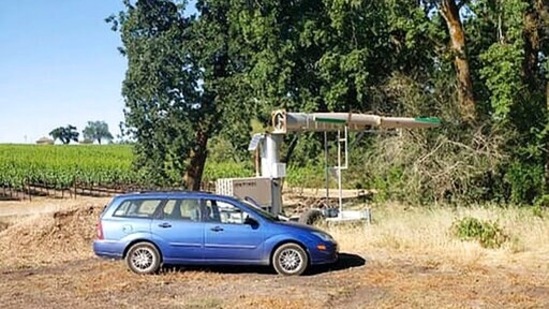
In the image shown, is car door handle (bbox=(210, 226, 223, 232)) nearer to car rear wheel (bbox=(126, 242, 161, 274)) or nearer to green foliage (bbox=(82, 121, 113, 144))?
car rear wheel (bbox=(126, 242, 161, 274))

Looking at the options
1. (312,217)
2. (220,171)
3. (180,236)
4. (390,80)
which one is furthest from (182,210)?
(220,171)

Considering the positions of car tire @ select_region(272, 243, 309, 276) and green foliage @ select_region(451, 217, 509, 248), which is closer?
car tire @ select_region(272, 243, 309, 276)

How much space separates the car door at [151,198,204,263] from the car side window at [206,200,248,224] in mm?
273

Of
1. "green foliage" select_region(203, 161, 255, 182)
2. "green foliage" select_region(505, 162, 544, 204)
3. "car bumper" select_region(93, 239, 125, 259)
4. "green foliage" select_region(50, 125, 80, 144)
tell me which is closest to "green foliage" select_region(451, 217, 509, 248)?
"car bumper" select_region(93, 239, 125, 259)

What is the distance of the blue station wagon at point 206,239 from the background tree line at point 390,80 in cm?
1104

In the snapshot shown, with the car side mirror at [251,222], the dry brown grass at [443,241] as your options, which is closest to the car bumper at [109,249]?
the car side mirror at [251,222]

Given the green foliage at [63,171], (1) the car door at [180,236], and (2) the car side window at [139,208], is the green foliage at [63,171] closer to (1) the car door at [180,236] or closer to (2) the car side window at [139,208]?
(2) the car side window at [139,208]

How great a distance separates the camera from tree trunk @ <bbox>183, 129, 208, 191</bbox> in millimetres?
31000

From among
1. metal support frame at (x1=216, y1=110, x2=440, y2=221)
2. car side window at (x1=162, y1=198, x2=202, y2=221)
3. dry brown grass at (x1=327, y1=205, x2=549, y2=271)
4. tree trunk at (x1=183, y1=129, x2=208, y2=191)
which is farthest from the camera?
tree trunk at (x1=183, y1=129, x2=208, y2=191)

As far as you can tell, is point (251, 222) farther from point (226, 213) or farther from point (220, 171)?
point (220, 171)

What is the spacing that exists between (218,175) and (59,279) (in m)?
36.1

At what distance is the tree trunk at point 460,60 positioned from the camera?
22.5m

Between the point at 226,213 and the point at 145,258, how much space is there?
1.62 metres

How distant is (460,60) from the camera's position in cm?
2266
